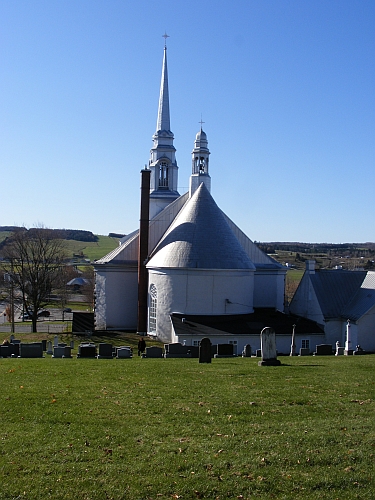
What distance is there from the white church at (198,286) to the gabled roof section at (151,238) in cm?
8

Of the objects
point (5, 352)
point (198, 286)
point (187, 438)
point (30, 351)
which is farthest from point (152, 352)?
point (187, 438)

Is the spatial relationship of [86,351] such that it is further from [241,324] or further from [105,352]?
[241,324]

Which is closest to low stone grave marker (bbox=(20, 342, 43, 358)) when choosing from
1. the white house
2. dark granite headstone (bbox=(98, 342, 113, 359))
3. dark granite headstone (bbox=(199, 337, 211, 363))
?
dark granite headstone (bbox=(98, 342, 113, 359))

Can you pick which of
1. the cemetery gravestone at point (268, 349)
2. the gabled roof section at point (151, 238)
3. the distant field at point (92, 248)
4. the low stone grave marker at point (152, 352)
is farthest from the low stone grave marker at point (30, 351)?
the distant field at point (92, 248)

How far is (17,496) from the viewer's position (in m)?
7.09

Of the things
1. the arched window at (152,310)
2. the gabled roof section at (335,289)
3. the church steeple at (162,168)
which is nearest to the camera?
the gabled roof section at (335,289)

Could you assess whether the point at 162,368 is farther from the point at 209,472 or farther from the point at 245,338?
the point at 245,338

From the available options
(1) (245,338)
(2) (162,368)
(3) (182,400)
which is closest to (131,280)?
(1) (245,338)

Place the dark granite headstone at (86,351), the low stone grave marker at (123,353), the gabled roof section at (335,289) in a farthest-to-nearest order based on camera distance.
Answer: the gabled roof section at (335,289) → the dark granite headstone at (86,351) → the low stone grave marker at (123,353)

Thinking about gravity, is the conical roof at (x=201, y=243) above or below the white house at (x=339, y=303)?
above

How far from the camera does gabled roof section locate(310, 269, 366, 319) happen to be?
33.6 meters

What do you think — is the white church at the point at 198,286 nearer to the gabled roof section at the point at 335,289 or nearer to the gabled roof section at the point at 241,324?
the gabled roof section at the point at 241,324

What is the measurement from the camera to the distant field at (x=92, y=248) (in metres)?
136

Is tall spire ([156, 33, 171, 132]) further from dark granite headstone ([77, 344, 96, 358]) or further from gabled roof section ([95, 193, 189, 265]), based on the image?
dark granite headstone ([77, 344, 96, 358])
